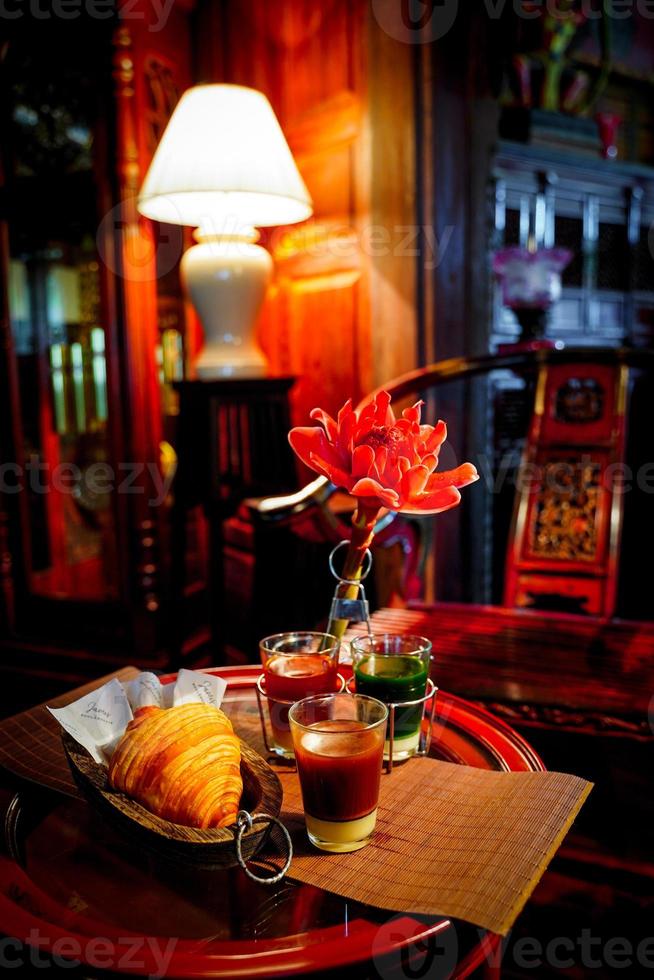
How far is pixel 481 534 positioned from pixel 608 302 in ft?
6.04

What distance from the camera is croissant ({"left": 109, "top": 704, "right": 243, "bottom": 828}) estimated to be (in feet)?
2.31

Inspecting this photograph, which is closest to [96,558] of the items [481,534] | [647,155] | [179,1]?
[481,534]

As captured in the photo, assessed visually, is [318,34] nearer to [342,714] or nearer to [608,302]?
[608,302]

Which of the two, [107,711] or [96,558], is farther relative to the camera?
[96,558]

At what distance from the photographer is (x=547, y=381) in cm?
209

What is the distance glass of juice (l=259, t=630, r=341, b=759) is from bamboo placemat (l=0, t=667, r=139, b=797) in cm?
24

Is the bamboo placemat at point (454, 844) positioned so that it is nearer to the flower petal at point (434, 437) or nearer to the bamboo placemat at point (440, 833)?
the bamboo placemat at point (440, 833)
